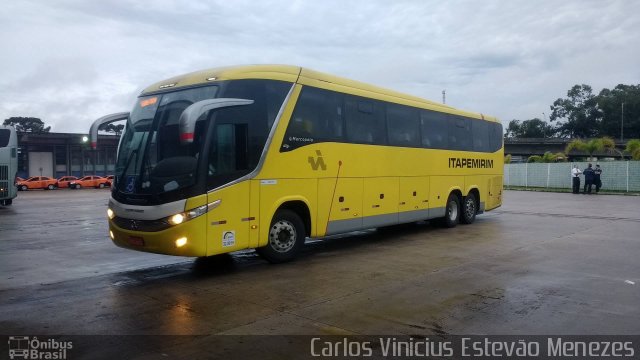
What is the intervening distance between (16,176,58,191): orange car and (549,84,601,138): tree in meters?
104

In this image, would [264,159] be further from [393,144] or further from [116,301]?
Result: [393,144]

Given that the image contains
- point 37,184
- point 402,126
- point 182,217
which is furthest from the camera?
point 37,184

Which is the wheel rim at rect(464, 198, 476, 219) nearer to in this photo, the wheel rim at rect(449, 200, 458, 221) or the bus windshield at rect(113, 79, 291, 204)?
the wheel rim at rect(449, 200, 458, 221)

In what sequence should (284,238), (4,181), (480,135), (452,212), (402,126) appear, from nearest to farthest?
(284,238)
(402,126)
(452,212)
(480,135)
(4,181)

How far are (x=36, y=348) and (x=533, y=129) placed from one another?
129m

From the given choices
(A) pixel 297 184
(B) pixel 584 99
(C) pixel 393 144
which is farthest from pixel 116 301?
(B) pixel 584 99

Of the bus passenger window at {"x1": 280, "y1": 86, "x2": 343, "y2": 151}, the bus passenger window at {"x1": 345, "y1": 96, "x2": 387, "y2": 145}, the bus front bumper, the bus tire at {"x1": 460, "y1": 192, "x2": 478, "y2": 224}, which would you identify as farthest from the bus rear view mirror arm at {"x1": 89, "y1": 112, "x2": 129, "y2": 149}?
the bus tire at {"x1": 460, "y1": 192, "x2": 478, "y2": 224}

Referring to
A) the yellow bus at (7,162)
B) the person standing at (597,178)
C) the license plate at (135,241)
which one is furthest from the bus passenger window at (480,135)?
the yellow bus at (7,162)

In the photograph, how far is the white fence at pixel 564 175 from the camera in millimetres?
32797

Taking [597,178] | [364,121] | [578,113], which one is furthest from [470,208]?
[578,113]

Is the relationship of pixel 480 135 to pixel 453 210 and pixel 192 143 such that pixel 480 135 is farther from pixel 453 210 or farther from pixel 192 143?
pixel 192 143

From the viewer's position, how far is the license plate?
25.9 ft

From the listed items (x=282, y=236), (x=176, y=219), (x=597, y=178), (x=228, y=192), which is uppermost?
(x=228, y=192)

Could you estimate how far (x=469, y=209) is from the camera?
15.7 m
